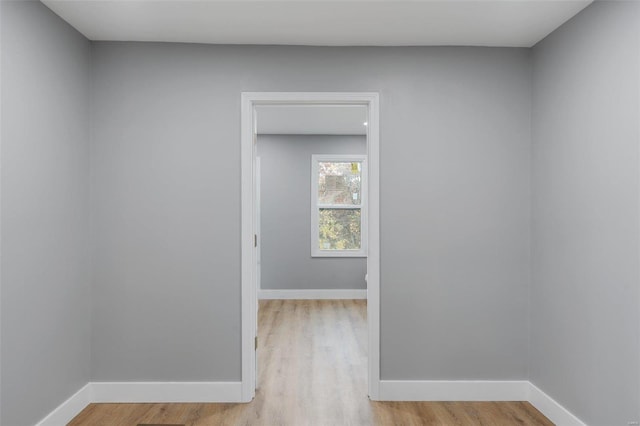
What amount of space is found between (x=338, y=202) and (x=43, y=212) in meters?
4.57

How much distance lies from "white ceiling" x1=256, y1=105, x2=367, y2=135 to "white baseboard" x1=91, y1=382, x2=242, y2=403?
2667 mm

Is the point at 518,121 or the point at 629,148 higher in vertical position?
the point at 518,121

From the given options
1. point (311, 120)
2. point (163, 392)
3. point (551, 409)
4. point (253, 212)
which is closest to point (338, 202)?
point (311, 120)

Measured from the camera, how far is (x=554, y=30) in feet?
9.05

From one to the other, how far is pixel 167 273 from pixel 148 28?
1.62m

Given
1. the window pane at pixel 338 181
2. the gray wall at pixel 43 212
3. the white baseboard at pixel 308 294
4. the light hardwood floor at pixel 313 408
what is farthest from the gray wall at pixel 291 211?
the gray wall at pixel 43 212

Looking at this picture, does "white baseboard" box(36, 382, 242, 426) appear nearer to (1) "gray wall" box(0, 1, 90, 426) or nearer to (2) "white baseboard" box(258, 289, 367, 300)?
(1) "gray wall" box(0, 1, 90, 426)

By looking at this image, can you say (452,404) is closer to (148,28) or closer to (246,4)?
(246,4)

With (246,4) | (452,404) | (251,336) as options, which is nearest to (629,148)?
(452,404)

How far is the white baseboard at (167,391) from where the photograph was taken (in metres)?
3.00

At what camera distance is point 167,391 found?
3.01 m

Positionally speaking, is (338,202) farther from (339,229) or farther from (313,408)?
(313,408)

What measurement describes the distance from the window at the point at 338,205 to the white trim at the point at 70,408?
12.9ft

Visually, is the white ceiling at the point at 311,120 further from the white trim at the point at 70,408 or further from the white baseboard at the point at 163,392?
the white trim at the point at 70,408
